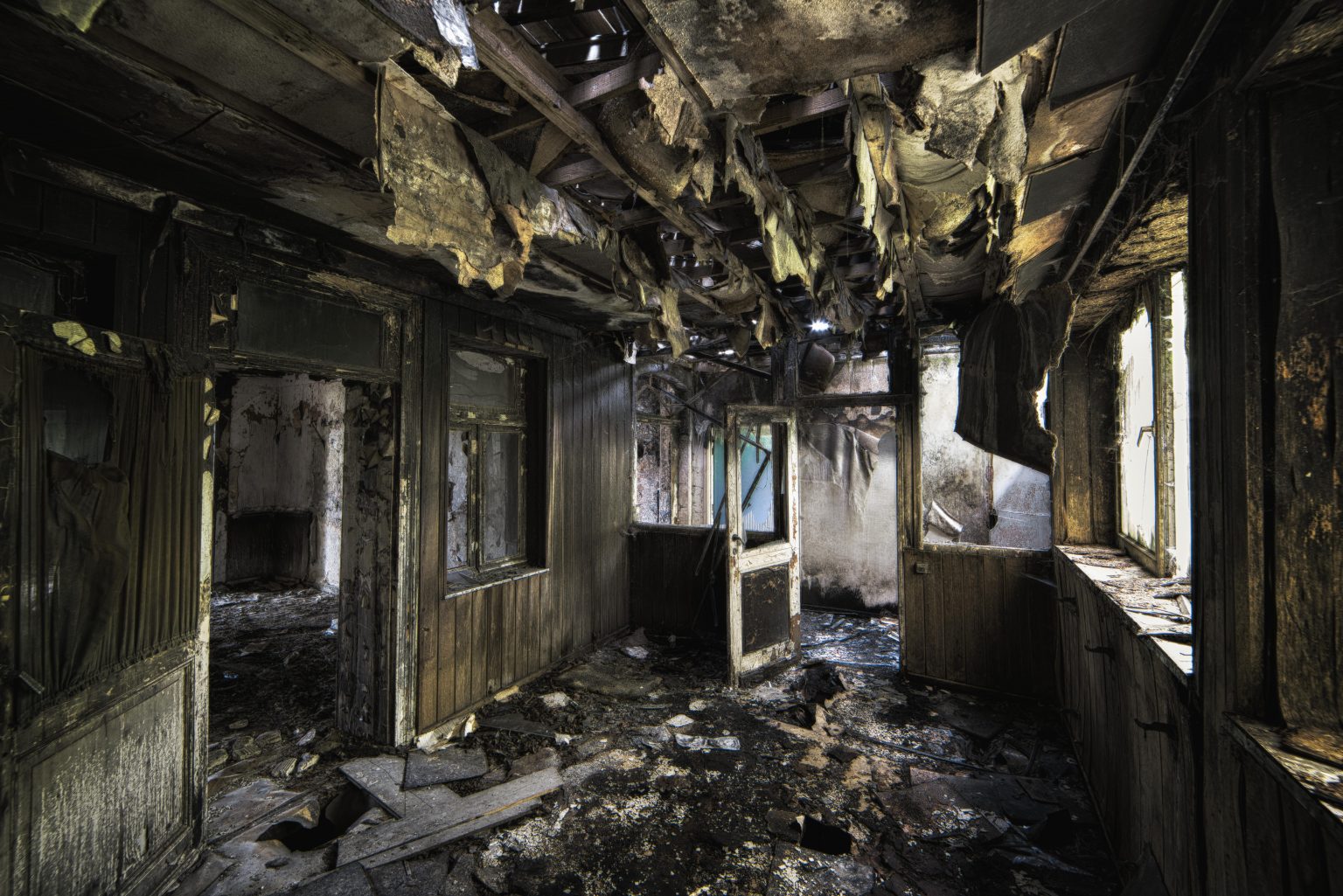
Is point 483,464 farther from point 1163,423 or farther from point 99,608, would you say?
point 1163,423

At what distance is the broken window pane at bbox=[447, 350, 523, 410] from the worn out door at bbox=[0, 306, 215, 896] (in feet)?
5.60

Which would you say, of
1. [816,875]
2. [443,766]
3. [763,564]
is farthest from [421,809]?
[763,564]

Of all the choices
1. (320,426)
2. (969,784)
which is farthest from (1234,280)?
(320,426)

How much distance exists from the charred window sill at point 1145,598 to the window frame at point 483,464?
3.73 m

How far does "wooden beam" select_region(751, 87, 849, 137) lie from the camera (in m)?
1.91

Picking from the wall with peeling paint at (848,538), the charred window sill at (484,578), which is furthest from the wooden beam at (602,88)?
the wall with peeling paint at (848,538)

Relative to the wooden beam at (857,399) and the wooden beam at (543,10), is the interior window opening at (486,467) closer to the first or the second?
the wooden beam at (857,399)

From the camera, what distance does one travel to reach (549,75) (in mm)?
1812

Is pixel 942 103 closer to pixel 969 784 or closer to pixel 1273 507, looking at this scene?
pixel 1273 507

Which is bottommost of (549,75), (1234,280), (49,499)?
(49,499)

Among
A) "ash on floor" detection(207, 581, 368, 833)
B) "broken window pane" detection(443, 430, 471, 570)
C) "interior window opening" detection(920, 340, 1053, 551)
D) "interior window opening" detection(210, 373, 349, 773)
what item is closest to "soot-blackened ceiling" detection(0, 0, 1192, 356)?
"broken window pane" detection(443, 430, 471, 570)

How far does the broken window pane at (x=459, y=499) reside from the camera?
14.9 feet

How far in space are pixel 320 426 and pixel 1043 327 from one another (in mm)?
8552

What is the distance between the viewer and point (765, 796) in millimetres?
3260
